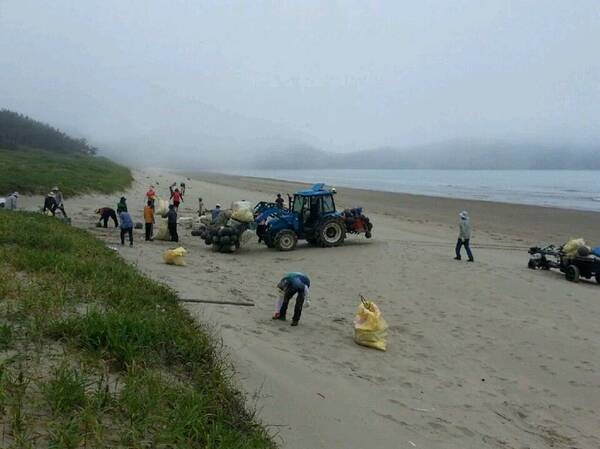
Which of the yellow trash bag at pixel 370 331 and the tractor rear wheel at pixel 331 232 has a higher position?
the tractor rear wheel at pixel 331 232

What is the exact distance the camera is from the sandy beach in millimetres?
4309

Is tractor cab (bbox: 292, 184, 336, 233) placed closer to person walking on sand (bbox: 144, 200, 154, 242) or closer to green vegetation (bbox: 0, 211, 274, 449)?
person walking on sand (bbox: 144, 200, 154, 242)

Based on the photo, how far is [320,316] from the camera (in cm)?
770

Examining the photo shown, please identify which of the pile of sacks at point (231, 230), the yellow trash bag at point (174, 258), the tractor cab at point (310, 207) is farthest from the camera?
the tractor cab at point (310, 207)

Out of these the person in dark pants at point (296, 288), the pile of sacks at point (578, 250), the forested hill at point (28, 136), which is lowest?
the person in dark pants at point (296, 288)

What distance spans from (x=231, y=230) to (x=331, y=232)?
334 cm

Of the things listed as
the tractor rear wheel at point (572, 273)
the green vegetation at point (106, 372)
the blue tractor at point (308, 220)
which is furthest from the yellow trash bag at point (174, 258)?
the tractor rear wheel at point (572, 273)

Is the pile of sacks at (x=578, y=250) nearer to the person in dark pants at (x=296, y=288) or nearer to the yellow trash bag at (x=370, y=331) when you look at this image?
the yellow trash bag at (x=370, y=331)

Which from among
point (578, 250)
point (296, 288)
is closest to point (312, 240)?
point (578, 250)

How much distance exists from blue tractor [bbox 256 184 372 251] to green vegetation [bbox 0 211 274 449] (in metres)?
9.28

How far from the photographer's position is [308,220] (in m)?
15.5

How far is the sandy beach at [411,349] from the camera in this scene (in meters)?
4.31

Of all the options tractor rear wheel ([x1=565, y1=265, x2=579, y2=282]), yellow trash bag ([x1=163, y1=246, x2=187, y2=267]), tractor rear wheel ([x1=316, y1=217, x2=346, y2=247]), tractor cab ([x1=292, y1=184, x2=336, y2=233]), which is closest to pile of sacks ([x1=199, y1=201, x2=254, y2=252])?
tractor cab ([x1=292, y1=184, x2=336, y2=233])

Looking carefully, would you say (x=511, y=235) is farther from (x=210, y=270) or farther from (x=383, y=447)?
(x=383, y=447)
